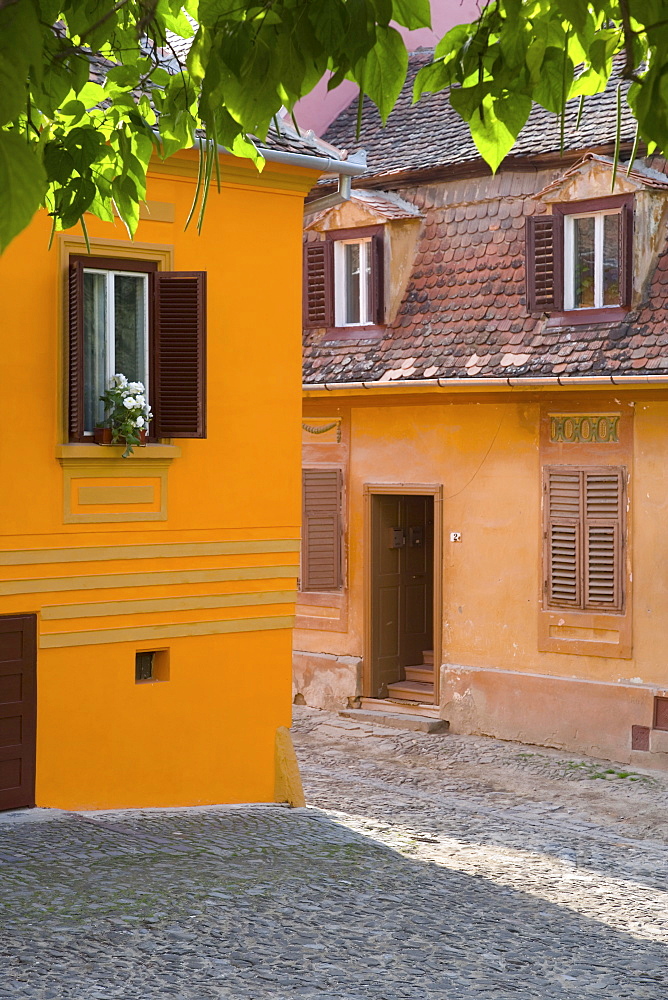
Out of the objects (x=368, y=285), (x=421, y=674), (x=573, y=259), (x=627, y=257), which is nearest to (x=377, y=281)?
(x=368, y=285)

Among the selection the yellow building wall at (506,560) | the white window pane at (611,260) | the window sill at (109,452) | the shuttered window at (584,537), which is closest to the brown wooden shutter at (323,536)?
the yellow building wall at (506,560)

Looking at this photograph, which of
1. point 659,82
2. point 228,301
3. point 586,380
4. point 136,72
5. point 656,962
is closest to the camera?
point 659,82

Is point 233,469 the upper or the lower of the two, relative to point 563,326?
lower

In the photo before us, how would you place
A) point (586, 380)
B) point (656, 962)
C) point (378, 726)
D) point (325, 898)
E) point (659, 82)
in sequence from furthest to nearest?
point (378, 726) → point (586, 380) → point (325, 898) → point (656, 962) → point (659, 82)

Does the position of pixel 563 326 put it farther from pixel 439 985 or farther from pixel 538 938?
pixel 439 985

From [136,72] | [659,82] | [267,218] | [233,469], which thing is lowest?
[233,469]

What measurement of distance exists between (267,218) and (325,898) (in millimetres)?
5754

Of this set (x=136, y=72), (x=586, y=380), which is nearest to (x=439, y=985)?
(x=136, y=72)

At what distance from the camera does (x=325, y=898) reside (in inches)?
333

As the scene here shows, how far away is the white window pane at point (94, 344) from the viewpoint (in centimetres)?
1008

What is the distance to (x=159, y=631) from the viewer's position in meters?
10.6

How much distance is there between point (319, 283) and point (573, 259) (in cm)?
369

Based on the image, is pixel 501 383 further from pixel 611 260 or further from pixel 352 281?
pixel 352 281

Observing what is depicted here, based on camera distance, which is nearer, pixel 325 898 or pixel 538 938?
pixel 538 938
